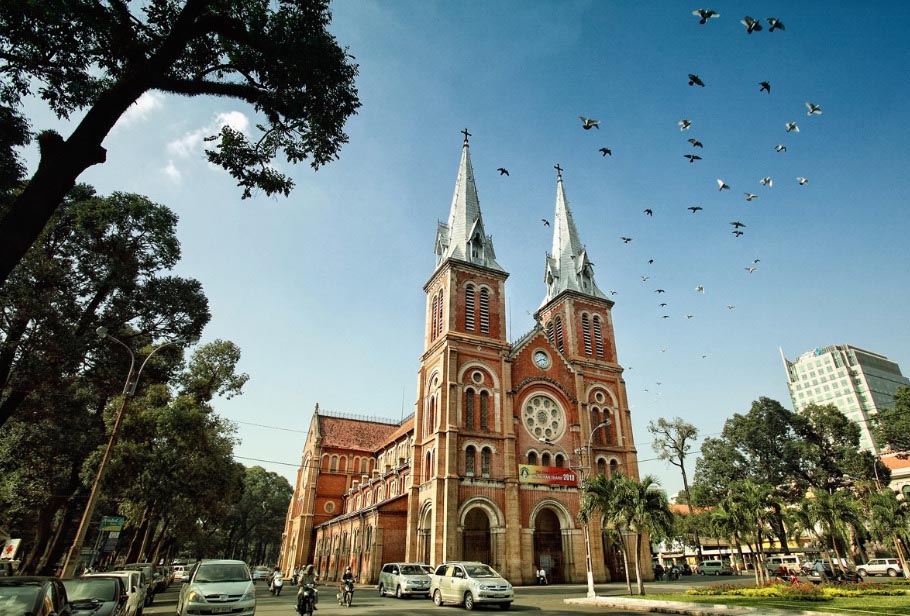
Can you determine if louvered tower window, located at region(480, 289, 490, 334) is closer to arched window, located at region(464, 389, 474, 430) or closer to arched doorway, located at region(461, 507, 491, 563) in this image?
arched window, located at region(464, 389, 474, 430)

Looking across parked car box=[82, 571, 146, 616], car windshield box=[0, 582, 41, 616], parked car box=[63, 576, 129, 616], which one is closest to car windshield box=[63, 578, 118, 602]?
parked car box=[63, 576, 129, 616]

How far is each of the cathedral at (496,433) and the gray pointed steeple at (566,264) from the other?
14 cm

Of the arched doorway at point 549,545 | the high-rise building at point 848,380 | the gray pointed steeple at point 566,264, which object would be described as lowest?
the arched doorway at point 549,545

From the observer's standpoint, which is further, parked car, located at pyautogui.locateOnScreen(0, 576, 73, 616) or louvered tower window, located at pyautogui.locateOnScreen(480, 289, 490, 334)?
louvered tower window, located at pyautogui.locateOnScreen(480, 289, 490, 334)

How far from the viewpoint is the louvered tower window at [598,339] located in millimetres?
43909

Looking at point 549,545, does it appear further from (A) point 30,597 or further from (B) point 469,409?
(A) point 30,597

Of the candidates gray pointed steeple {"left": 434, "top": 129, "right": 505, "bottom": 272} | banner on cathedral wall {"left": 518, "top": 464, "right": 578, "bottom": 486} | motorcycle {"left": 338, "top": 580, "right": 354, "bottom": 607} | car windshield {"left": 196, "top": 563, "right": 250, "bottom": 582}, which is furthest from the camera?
gray pointed steeple {"left": 434, "top": 129, "right": 505, "bottom": 272}

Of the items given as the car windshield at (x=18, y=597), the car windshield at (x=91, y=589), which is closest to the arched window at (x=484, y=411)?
the car windshield at (x=91, y=589)

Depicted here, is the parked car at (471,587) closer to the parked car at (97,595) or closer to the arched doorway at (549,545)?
the parked car at (97,595)

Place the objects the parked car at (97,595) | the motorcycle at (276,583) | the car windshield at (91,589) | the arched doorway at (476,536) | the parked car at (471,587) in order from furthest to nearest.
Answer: the arched doorway at (476,536) < the motorcycle at (276,583) < the parked car at (471,587) < the car windshield at (91,589) < the parked car at (97,595)

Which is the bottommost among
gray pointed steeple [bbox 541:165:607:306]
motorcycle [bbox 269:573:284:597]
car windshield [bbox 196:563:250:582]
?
motorcycle [bbox 269:573:284:597]

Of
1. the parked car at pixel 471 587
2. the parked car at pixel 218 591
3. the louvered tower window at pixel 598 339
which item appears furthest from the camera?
the louvered tower window at pixel 598 339

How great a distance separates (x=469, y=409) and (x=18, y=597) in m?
28.8

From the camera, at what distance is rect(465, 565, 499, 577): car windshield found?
62.1 feet
